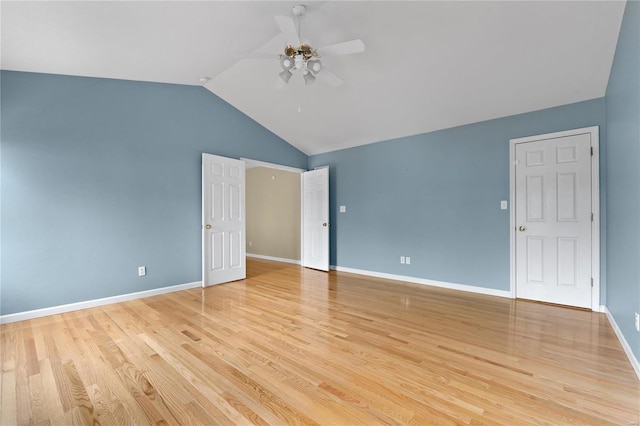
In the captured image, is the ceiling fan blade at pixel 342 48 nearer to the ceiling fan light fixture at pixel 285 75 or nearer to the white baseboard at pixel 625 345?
the ceiling fan light fixture at pixel 285 75

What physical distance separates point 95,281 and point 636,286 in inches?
208

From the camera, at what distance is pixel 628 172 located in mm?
2223

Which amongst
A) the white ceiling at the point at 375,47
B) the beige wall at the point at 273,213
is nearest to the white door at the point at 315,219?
the beige wall at the point at 273,213

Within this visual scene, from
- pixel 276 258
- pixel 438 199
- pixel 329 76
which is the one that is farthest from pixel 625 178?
pixel 276 258

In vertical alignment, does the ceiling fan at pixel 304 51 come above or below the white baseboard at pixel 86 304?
above

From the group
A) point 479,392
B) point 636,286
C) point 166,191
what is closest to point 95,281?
point 166,191

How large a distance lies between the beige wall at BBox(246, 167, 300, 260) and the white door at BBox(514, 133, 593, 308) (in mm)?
4437

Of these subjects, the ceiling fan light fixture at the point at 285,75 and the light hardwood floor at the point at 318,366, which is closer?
the light hardwood floor at the point at 318,366

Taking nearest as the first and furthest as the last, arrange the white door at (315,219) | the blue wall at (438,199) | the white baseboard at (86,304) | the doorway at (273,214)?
the white baseboard at (86,304), the blue wall at (438,199), the white door at (315,219), the doorway at (273,214)

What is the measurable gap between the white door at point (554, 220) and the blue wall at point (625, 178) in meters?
0.35

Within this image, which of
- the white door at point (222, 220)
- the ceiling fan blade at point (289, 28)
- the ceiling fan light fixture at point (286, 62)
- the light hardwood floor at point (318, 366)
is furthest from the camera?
the white door at point (222, 220)

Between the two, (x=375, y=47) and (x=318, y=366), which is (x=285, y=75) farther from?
(x=318, y=366)

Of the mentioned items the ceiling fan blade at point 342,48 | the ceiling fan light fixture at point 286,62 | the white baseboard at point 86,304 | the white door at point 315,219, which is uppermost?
the ceiling fan blade at point 342,48

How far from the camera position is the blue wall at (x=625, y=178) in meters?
2.01
